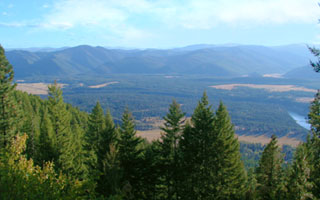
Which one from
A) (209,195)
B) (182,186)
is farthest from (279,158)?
(182,186)

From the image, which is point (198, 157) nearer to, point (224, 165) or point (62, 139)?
point (224, 165)

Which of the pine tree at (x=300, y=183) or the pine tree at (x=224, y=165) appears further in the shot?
the pine tree at (x=224, y=165)

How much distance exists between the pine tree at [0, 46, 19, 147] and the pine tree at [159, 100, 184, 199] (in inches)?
659

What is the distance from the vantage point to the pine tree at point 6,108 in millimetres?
27391

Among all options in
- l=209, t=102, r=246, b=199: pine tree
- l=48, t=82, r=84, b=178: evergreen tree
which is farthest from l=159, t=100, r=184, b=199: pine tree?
l=48, t=82, r=84, b=178: evergreen tree

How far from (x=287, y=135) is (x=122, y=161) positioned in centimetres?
15466

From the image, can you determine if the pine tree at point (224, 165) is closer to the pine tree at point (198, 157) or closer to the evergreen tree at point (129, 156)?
the pine tree at point (198, 157)

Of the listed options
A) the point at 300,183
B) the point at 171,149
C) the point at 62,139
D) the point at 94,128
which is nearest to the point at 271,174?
the point at 300,183

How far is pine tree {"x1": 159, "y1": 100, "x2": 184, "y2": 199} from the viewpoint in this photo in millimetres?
23828

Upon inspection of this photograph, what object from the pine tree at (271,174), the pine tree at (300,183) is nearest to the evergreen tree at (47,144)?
the pine tree at (271,174)

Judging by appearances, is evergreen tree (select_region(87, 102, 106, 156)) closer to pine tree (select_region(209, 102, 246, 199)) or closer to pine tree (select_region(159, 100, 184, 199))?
pine tree (select_region(159, 100, 184, 199))

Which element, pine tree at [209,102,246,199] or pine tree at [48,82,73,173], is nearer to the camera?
pine tree at [209,102,246,199]

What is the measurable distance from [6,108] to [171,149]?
18.5 metres

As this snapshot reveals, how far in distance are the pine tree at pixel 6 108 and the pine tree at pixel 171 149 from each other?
1674 cm
